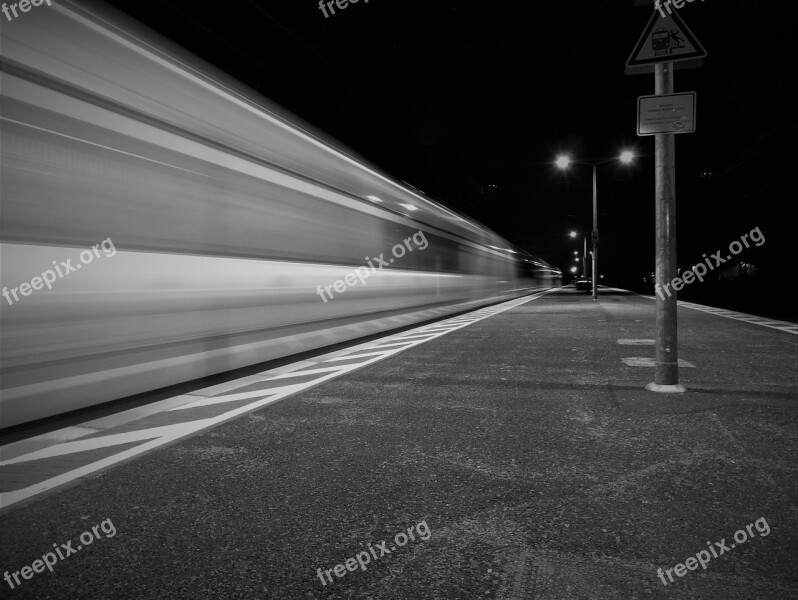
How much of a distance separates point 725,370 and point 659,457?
13.6ft

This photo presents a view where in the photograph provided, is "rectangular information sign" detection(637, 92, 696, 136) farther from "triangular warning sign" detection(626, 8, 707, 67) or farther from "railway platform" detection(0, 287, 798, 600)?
"railway platform" detection(0, 287, 798, 600)

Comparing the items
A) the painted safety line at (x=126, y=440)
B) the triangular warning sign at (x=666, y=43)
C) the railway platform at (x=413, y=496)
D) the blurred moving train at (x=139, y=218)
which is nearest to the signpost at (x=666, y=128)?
the triangular warning sign at (x=666, y=43)

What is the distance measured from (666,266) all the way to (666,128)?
1.47 metres

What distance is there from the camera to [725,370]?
6961 mm

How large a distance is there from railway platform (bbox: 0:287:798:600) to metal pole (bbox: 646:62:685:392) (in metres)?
0.34

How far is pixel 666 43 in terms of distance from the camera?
574 centimetres

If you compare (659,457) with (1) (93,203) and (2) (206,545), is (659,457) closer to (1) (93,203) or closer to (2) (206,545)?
(2) (206,545)

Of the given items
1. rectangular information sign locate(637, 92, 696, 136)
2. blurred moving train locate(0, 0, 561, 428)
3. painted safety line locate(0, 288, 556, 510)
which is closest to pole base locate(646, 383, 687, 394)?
rectangular information sign locate(637, 92, 696, 136)

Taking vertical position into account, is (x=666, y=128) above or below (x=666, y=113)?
below

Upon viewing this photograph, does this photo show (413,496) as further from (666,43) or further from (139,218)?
(666,43)

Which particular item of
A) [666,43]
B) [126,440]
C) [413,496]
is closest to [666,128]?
[666,43]

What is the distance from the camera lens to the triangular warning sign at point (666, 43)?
5.65 meters

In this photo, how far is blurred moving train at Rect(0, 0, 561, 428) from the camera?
3699mm

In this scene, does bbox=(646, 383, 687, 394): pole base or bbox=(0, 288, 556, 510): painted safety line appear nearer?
bbox=(0, 288, 556, 510): painted safety line
